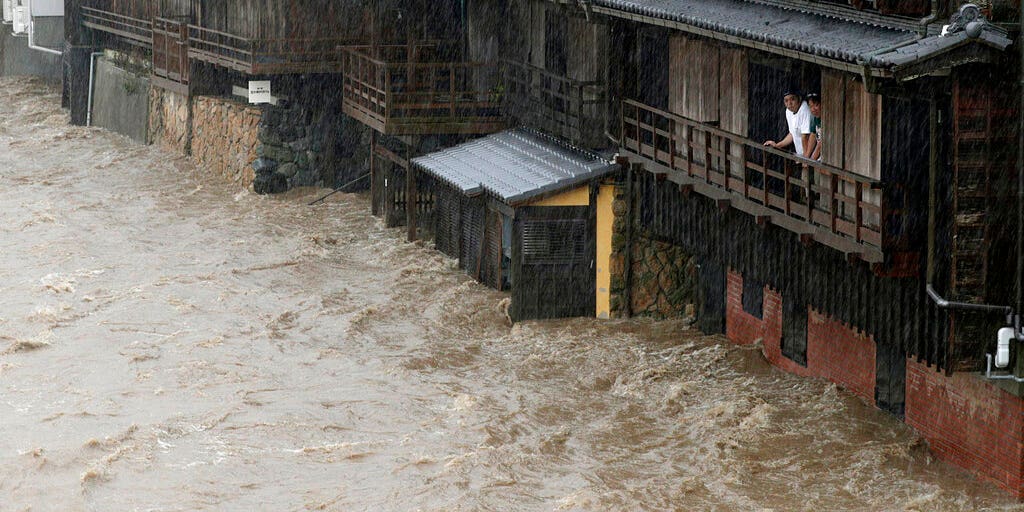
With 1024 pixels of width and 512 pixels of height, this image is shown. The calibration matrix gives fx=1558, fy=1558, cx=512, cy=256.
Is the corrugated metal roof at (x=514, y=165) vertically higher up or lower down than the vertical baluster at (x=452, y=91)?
lower down

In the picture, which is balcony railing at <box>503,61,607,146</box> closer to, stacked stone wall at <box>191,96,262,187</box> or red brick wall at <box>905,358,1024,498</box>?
stacked stone wall at <box>191,96,262,187</box>

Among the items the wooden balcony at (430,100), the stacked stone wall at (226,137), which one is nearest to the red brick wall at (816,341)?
the wooden balcony at (430,100)

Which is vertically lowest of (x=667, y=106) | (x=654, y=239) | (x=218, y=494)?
(x=218, y=494)

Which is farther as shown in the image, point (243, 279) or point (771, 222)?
point (243, 279)

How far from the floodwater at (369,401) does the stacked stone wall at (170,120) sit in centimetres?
834

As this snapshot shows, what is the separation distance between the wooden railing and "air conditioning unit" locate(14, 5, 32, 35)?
31.8 feet

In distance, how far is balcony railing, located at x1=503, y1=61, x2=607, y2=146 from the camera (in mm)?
26781

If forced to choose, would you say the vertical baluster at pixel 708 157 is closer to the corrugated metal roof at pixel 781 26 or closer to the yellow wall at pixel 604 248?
the corrugated metal roof at pixel 781 26

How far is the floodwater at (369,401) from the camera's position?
747 inches

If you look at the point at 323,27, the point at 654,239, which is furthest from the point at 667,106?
the point at 323,27

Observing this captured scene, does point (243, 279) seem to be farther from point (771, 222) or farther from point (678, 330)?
point (771, 222)

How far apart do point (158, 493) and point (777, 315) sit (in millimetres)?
9836

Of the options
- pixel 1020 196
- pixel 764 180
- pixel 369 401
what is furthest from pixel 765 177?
pixel 369 401

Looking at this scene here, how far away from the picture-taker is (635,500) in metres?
18.5
